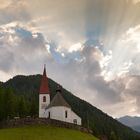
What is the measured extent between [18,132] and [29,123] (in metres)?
6.87

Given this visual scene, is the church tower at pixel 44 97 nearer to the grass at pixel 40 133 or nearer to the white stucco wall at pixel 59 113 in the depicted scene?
the white stucco wall at pixel 59 113

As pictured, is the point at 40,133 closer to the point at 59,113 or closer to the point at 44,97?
the point at 59,113

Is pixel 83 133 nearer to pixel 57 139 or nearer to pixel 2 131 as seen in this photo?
pixel 57 139

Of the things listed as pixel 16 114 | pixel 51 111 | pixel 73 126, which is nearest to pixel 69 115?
pixel 51 111

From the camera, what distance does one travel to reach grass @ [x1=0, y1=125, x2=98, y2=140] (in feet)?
251

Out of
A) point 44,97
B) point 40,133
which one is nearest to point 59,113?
point 44,97

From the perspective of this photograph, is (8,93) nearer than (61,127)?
No

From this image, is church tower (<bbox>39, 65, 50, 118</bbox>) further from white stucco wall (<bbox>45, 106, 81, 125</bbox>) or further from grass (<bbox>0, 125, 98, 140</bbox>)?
grass (<bbox>0, 125, 98, 140</bbox>)

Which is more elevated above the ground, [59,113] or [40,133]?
[59,113]

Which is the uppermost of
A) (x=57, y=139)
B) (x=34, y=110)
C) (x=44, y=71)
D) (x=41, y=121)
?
(x=44, y=71)

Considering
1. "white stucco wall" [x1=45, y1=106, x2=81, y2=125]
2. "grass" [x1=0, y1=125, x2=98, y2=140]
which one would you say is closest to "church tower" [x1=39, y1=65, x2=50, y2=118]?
"white stucco wall" [x1=45, y1=106, x2=81, y2=125]

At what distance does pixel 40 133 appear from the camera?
80.0 meters

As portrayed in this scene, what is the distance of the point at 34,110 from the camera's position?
126750 mm

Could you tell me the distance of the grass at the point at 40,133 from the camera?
251 ft
